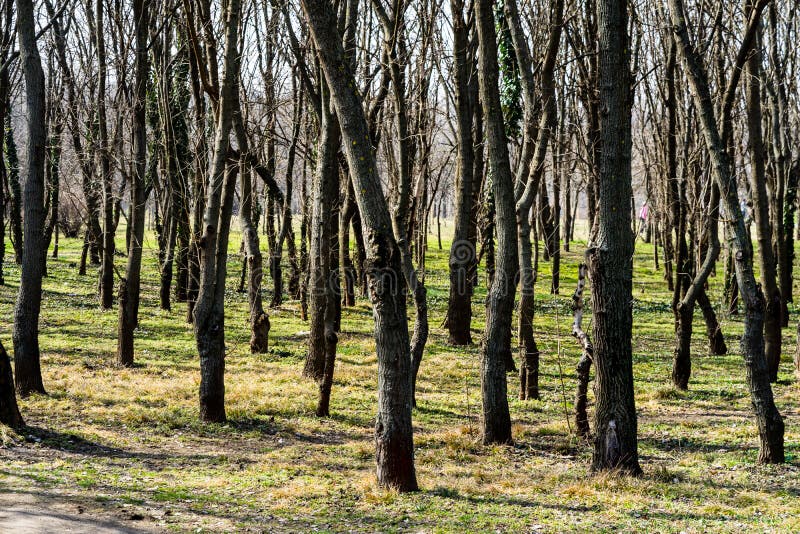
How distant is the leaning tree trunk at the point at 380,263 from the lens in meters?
7.09

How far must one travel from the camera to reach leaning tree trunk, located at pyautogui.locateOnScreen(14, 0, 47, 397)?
1115 cm

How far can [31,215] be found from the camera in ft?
37.0

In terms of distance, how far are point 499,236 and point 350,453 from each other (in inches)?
126

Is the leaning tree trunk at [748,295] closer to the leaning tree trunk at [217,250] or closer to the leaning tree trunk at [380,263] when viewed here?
the leaning tree trunk at [380,263]

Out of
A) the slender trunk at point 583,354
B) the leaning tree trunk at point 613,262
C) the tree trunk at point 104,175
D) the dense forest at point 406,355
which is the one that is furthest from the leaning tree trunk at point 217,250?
the tree trunk at point 104,175

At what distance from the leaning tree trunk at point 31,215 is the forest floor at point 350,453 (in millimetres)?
621

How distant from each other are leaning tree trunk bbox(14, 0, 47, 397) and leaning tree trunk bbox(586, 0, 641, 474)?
315 inches

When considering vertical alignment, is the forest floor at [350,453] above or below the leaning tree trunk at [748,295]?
below

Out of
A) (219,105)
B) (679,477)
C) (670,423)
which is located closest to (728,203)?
(679,477)

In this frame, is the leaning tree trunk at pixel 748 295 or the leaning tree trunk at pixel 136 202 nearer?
the leaning tree trunk at pixel 748 295

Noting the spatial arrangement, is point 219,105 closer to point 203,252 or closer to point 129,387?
point 203,252

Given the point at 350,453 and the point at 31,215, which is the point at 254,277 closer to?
the point at 31,215

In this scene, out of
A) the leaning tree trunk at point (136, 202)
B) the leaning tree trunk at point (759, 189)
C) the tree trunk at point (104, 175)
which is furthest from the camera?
the tree trunk at point (104, 175)

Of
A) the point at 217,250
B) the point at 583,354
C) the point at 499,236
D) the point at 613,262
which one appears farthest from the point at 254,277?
the point at 613,262
